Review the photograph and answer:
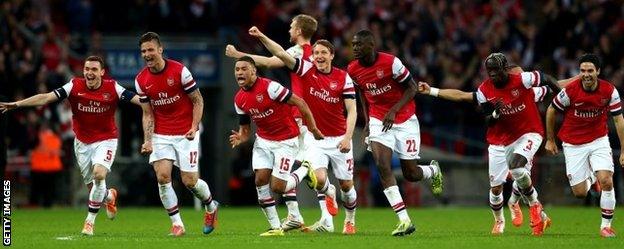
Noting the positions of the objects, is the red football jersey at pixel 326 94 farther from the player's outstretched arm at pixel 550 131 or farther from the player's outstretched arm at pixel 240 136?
the player's outstretched arm at pixel 550 131

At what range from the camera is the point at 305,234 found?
19750mm

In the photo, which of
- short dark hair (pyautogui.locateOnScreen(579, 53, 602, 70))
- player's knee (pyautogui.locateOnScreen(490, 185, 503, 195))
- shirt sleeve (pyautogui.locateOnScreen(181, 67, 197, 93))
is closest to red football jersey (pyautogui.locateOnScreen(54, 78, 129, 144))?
shirt sleeve (pyautogui.locateOnScreen(181, 67, 197, 93))

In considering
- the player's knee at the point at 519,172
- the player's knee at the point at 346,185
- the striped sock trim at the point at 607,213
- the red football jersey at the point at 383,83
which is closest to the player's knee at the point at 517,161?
the player's knee at the point at 519,172

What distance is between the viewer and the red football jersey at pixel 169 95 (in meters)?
19.3

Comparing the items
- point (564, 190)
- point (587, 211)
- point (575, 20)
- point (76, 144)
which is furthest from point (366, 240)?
point (575, 20)

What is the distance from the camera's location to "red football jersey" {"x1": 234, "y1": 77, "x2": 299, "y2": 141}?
62.8 feet

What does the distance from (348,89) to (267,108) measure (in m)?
1.17

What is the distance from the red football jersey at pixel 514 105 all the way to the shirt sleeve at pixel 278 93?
2653mm

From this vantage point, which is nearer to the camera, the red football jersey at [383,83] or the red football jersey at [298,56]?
the red football jersey at [383,83]

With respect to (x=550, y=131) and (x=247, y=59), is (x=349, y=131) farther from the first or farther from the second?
(x=550, y=131)

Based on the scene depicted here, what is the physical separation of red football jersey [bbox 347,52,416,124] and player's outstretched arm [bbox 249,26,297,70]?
2.82 ft

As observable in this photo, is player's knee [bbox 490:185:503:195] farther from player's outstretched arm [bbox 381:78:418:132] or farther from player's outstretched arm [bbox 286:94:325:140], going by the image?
player's outstretched arm [bbox 286:94:325:140]

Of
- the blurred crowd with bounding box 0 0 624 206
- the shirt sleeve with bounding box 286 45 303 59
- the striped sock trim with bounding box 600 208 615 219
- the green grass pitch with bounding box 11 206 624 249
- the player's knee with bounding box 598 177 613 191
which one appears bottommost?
the green grass pitch with bounding box 11 206 624 249

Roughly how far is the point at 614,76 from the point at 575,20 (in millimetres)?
2155
